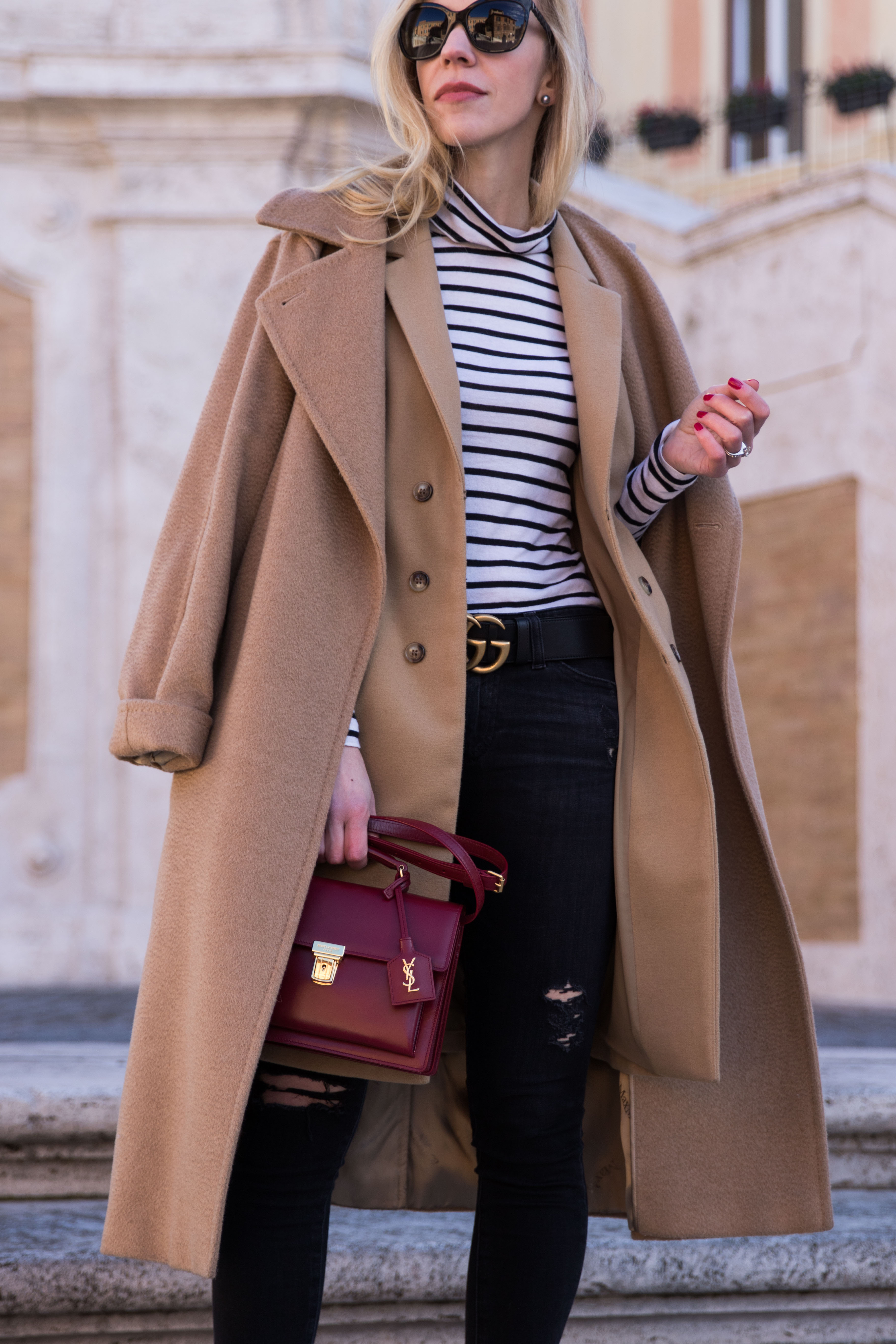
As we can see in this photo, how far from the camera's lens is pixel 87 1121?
2576 mm

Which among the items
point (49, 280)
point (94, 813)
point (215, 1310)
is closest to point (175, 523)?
point (215, 1310)

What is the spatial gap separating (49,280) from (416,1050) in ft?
17.6

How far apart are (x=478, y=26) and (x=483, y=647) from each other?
2.68 ft

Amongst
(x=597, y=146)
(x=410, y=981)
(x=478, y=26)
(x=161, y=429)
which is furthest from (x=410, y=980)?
(x=161, y=429)

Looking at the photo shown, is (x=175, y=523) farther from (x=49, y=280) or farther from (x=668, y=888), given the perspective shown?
(x=49, y=280)

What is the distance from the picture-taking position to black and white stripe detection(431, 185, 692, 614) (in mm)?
1668

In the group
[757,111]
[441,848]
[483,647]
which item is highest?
[757,111]

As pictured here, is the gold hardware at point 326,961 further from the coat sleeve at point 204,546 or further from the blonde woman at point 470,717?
the coat sleeve at point 204,546

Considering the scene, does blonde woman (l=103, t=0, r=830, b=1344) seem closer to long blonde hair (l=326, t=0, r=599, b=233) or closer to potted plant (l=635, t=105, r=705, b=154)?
long blonde hair (l=326, t=0, r=599, b=233)

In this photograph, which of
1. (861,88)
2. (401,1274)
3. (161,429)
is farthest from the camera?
(861,88)

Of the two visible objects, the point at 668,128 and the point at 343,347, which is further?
the point at 668,128

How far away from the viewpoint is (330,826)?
1.56 metres

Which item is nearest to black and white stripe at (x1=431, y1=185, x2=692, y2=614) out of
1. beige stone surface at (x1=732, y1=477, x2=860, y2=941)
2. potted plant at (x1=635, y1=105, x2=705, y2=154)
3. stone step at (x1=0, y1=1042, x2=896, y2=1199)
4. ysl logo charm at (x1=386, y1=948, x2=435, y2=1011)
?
ysl logo charm at (x1=386, y1=948, x2=435, y2=1011)

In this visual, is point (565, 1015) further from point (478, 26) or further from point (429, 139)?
point (478, 26)
